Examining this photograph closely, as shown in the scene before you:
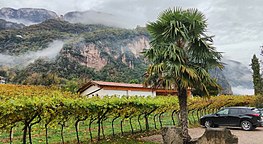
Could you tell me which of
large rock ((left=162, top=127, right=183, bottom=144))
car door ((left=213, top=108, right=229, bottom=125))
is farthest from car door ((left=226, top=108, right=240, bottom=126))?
large rock ((left=162, top=127, right=183, bottom=144))

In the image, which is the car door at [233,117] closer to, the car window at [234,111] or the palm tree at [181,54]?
the car window at [234,111]

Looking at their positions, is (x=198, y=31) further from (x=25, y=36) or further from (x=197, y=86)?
(x=25, y=36)

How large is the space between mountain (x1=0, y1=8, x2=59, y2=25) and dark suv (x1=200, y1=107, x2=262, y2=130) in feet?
568

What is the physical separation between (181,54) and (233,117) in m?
8.87

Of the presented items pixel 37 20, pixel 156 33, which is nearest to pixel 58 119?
pixel 156 33

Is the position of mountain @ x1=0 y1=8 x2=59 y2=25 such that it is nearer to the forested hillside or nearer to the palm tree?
the forested hillside

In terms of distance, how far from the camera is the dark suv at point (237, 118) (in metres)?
17.2

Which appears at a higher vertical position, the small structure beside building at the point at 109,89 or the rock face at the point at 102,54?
the rock face at the point at 102,54

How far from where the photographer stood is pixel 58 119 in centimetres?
1073

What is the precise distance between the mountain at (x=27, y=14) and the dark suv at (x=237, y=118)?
173062 millimetres

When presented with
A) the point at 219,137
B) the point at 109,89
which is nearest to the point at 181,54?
the point at 219,137

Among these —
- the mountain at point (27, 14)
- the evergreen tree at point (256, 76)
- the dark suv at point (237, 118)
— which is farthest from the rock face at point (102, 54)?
the mountain at point (27, 14)

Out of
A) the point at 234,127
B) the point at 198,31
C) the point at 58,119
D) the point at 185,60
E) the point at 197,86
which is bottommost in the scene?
the point at 234,127

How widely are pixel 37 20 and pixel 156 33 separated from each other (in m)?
186
